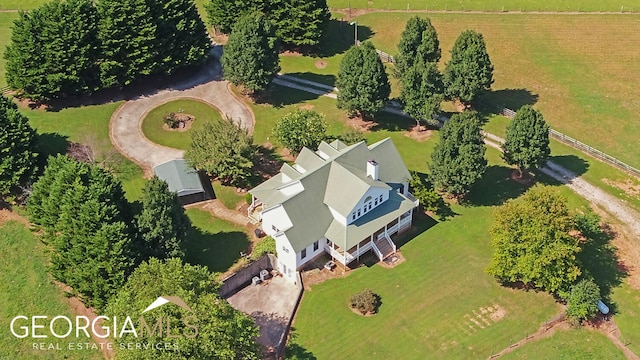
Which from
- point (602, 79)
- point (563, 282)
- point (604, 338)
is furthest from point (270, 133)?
point (602, 79)

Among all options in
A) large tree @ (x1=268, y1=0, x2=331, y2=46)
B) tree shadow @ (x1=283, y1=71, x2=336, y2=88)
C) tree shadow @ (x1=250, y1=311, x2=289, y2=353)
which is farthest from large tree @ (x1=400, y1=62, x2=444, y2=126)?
tree shadow @ (x1=250, y1=311, x2=289, y2=353)

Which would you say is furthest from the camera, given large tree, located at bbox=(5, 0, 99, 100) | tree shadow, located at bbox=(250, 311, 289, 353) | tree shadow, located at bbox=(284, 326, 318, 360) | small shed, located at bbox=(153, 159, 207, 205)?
large tree, located at bbox=(5, 0, 99, 100)

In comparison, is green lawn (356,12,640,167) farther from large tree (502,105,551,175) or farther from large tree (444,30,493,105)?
large tree (502,105,551,175)

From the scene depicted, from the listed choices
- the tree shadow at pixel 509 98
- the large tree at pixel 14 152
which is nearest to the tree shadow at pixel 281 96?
the tree shadow at pixel 509 98

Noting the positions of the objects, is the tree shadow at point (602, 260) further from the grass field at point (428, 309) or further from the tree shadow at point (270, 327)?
the tree shadow at point (270, 327)

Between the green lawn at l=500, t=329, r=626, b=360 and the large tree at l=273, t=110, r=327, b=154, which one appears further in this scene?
the large tree at l=273, t=110, r=327, b=154

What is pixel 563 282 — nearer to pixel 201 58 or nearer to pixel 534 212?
pixel 534 212
